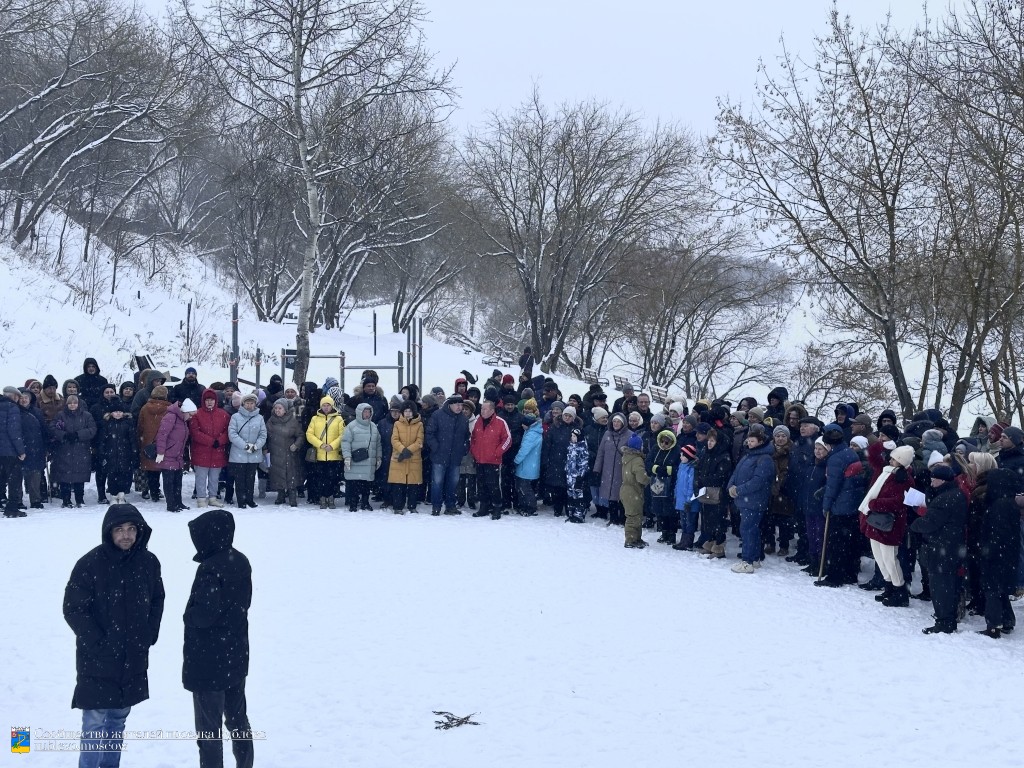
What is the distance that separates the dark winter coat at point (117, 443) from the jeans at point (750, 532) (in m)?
8.23

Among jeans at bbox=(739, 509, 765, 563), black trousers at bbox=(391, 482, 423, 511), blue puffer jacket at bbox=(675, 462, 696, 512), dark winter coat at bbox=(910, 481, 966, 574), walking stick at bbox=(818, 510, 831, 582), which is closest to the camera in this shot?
dark winter coat at bbox=(910, 481, 966, 574)

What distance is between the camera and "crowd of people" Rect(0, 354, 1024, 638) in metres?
11.5

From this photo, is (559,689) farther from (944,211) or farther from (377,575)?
(944,211)

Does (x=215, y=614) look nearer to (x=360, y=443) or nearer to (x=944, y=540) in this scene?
(x=944, y=540)

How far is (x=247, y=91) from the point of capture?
24234mm

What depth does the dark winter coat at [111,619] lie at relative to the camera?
220 inches

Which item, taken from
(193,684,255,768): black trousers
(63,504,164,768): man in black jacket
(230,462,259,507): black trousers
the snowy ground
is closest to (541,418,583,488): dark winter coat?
the snowy ground

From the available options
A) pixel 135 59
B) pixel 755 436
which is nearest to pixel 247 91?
pixel 135 59

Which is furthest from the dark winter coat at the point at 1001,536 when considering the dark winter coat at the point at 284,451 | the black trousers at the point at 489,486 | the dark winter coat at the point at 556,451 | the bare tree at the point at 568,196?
the bare tree at the point at 568,196

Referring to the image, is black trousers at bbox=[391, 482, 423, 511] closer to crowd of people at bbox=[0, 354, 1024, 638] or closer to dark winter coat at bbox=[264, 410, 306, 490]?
crowd of people at bbox=[0, 354, 1024, 638]

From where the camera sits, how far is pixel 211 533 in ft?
18.9

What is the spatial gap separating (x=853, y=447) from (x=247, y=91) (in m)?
17.2

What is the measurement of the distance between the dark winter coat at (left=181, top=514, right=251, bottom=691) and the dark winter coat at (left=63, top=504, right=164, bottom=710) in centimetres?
25

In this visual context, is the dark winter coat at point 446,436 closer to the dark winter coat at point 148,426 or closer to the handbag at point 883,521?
the dark winter coat at point 148,426
